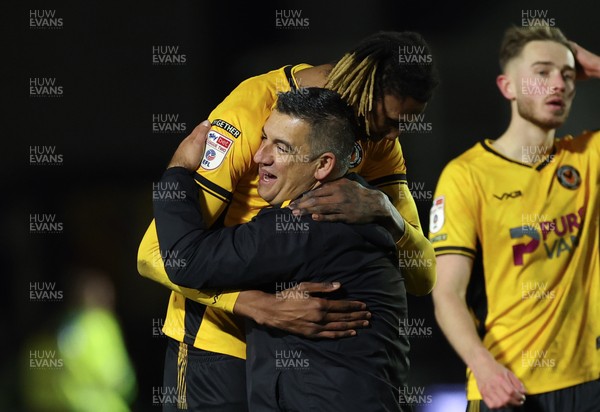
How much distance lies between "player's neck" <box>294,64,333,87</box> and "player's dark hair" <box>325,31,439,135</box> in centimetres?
2

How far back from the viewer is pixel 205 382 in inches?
86.2

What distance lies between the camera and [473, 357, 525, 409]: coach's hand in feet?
9.21

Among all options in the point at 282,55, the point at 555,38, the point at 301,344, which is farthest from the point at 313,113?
the point at 282,55

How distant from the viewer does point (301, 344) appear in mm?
1853

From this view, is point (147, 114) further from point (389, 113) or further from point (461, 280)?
point (389, 113)

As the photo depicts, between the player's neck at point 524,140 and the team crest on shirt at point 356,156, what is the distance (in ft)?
4.04

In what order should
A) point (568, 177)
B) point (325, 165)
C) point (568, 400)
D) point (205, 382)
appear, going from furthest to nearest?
point (568, 177) → point (568, 400) → point (205, 382) → point (325, 165)

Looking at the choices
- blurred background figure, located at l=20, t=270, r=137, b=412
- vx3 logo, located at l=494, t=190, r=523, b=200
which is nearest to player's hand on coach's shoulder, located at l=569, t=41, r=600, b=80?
vx3 logo, located at l=494, t=190, r=523, b=200

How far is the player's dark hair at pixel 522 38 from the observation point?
3359 millimetres

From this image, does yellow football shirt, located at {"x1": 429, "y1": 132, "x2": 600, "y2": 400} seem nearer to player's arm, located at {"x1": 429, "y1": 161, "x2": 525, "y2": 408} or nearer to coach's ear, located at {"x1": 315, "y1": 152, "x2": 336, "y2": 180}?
player's arm, located at {"x1": 429, "y1": 161, "x2": 525, "y2": 408}

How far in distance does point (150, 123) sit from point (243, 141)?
196 centimetres

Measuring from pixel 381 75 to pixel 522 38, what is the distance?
150 cm

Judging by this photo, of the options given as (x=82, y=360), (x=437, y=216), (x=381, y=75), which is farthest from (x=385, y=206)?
(x=82, y=360)

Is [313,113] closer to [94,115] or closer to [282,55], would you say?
[282,55]
